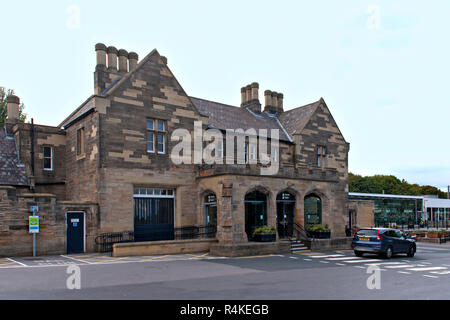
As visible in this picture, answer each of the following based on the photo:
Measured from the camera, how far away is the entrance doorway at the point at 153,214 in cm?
2170

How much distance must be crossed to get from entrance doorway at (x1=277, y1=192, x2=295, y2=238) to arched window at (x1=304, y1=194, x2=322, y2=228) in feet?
3.69

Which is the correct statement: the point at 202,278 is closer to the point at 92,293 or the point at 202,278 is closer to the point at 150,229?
the point at 92,293

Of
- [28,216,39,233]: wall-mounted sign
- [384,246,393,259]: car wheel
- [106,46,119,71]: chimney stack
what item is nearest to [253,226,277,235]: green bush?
[384,246,393,259]: car wheel

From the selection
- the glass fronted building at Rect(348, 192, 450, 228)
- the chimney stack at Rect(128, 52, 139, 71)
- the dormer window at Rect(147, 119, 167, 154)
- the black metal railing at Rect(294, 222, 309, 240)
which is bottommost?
the glass fronted building at Rect(348, 192, 450, 228)

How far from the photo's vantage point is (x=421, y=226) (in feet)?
172

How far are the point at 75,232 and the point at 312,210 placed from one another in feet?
48.3

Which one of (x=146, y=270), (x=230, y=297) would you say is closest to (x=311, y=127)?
(x=146, y=270)

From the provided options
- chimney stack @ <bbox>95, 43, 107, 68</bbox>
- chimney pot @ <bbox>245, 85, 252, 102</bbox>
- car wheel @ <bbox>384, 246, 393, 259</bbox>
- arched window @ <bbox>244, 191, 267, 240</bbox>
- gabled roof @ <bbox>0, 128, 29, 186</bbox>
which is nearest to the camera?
car wheel @ <bbox>384, 246, 393, 259</bbox>

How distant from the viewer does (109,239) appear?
20.2m

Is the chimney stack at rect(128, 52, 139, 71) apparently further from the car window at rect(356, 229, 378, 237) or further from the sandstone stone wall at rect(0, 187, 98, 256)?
the car window at rect(356, 229, 378, 237)

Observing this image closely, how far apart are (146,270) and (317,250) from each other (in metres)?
11.9

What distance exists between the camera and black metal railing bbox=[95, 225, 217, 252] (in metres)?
20.0

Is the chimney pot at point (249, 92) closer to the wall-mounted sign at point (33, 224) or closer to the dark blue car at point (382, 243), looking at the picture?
the dark blue car at point (382, 243)

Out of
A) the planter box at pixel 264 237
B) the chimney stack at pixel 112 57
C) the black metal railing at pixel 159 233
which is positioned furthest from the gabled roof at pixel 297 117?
the chimney stack at pixel 112 57
